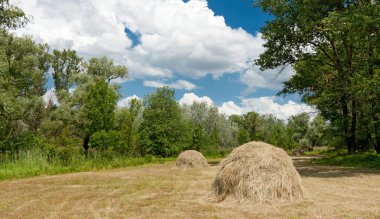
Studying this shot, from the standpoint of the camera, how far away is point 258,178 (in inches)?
442

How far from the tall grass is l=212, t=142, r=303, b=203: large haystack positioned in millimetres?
14367

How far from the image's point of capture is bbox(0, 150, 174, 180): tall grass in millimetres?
21672

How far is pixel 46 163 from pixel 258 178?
18.1 m

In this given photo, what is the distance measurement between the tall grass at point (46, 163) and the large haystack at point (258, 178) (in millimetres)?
14367

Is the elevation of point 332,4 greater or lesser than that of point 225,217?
greater

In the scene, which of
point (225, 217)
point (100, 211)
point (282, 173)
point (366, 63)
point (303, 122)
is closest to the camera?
point (225, 217)

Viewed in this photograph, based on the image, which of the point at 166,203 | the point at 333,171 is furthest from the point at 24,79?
the point at 166,203

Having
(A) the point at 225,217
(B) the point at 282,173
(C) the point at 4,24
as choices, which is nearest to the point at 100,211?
(A) the point at 225,217

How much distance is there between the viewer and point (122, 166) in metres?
30.3

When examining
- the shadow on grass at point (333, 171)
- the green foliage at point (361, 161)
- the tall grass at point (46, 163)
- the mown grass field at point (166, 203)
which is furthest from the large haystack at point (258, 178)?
the tall grass at point (46, 163)

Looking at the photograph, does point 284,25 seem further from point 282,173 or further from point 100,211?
point 100,211

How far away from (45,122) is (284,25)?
32285 mm

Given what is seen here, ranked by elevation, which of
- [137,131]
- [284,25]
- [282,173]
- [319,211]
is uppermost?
[284,25]

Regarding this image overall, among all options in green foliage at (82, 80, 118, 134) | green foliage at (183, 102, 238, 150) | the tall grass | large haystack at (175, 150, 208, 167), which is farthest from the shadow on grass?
green foliage at (183, 102, 238, 150)
